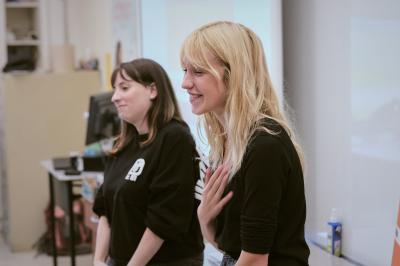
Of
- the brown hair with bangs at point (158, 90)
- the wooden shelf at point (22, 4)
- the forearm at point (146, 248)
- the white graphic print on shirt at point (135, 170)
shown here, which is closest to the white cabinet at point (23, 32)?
the wooden shelf at point (22, 4)

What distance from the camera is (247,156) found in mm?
1317

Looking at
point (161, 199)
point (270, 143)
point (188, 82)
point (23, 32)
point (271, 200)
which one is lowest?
point (161, 199)

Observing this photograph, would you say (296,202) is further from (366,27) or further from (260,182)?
(366,27)

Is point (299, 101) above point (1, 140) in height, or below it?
above

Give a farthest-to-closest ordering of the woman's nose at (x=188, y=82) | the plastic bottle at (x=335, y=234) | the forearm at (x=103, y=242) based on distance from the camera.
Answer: the forearm at (x=103, y=242) → the plastic bottle at (x=335, y=234) → the woman's nose at (x=188, y=82)

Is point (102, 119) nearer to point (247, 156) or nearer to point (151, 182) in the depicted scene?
point (151, 182)

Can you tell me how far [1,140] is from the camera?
5.21 metres

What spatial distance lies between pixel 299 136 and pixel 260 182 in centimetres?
124

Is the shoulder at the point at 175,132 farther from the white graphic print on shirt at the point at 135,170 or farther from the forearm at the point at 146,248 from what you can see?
the forearm at the point at 146,248

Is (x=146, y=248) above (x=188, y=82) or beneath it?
beneath

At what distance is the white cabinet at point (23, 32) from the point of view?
546cm

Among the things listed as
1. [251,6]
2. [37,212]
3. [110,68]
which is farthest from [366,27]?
[37,212]

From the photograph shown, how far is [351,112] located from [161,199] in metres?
0.75

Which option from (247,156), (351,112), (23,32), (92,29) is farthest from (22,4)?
(247,156)
